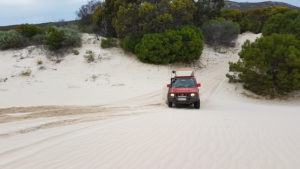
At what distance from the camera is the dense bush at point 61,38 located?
2055 centimetres

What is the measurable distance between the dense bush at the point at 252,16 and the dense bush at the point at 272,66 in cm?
2634

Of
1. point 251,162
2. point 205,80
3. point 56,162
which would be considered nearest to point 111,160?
point 56,162

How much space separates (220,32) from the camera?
27.2 m

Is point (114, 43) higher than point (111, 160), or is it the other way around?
point (114, 43)

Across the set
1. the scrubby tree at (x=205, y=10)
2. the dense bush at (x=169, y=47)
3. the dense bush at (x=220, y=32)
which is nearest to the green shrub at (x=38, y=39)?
the dense bush at (x=169, y=47)

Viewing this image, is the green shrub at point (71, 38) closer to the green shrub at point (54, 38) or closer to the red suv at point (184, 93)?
the green shrub at point (54, 38)

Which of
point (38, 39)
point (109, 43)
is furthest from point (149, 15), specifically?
point (38, 39)

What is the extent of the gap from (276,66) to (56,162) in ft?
51.5

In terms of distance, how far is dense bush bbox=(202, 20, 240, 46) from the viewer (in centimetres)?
2703

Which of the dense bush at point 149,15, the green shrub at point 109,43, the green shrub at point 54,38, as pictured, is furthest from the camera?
the green shrub at point 109,43

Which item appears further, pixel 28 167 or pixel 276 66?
pixel 276 66

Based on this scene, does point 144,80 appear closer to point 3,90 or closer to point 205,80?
point 205,80

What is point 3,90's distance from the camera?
13125 mm

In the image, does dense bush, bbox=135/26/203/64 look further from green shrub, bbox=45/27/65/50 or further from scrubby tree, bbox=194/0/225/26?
scrubby tree, bbox=194/0/225/26
